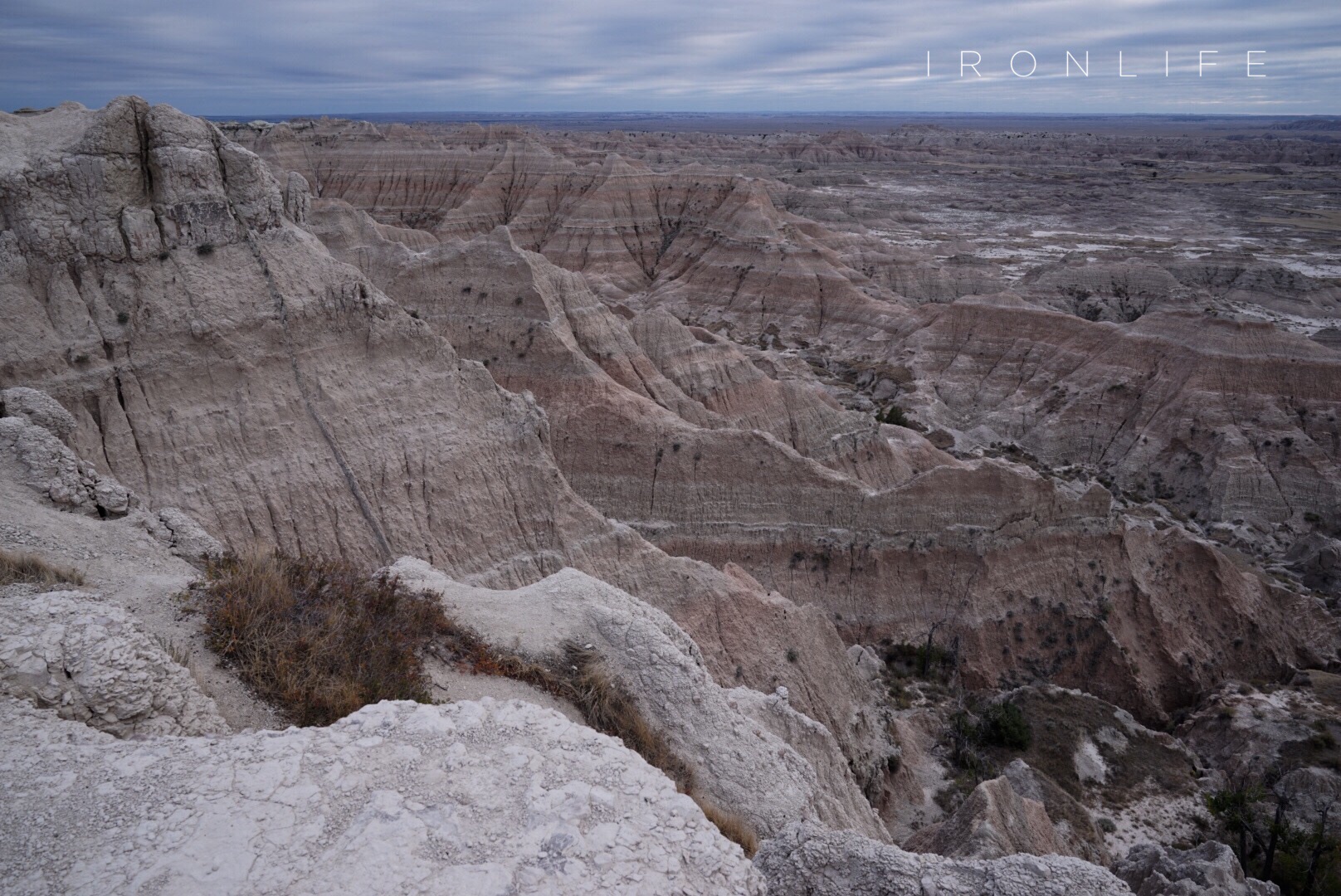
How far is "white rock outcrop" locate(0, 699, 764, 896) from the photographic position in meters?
5.16

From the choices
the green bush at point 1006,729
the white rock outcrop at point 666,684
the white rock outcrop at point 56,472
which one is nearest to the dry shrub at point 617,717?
the white rock outcrop at point 666,684

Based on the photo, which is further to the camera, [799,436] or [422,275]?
[799,436]

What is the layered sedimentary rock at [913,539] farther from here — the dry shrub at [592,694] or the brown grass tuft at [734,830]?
the brown grass tuft at [734,830]

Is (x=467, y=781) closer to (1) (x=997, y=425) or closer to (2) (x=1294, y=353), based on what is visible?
(1) (x=997, y=425)

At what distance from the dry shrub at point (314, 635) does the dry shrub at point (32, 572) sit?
4.23ft

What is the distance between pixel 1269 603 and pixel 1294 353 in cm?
2323

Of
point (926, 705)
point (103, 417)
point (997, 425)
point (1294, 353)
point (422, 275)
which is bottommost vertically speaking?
point (926, 705)

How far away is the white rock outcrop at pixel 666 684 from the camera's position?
991 cm

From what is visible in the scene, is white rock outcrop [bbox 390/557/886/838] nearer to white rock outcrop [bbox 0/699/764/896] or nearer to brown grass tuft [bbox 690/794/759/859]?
brown grass tuft [bbox 690/794/759/859]

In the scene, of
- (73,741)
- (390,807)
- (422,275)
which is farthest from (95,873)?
(422,275)

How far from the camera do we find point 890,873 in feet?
24.9

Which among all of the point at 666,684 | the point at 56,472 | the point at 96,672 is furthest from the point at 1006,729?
the point at 56,472

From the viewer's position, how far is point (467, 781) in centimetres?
620

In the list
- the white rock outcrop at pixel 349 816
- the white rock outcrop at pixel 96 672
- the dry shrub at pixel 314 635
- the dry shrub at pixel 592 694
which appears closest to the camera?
the white rock outcrop at pixel 349 816
